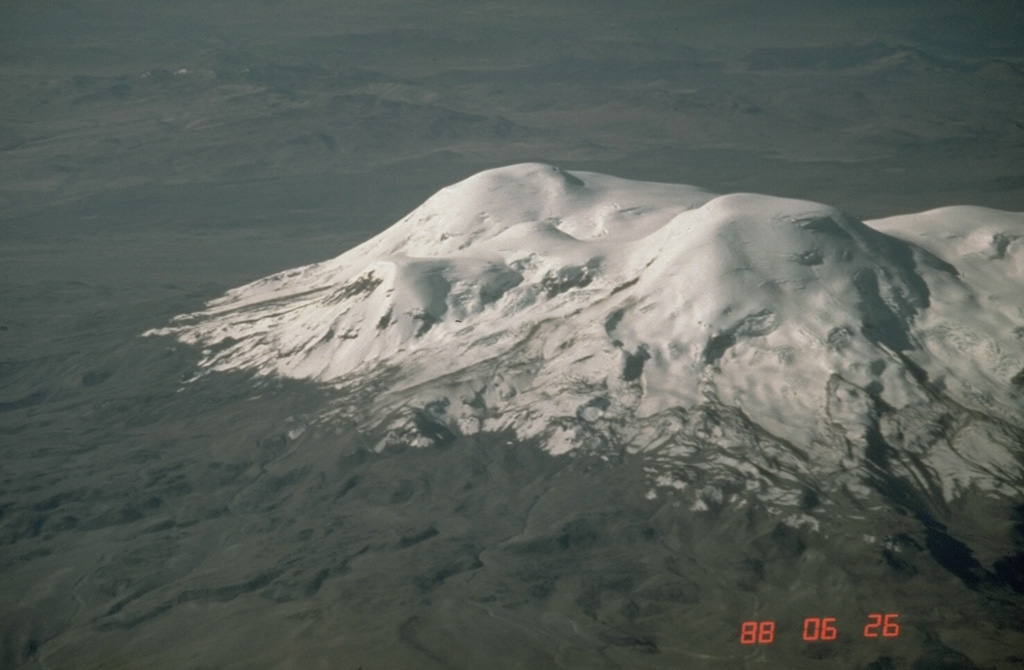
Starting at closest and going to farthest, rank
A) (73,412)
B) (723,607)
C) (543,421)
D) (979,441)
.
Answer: (723,607), (979,441), (543,421), (73,412)

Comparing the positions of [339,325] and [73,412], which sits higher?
[339,325]

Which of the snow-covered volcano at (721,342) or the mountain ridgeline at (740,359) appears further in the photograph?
the snow-covered volcano at (721,342)

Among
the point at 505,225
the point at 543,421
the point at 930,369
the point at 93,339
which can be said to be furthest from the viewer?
the point at 93,339

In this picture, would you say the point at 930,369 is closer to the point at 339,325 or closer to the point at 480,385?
the point at 480,385

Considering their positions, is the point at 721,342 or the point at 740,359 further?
the point at 721,342

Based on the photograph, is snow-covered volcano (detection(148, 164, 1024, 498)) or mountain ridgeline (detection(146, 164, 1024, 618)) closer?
mountain ridgeline (detection(146, 164, 1024, 618))

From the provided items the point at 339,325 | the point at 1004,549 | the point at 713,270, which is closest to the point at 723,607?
the point at 1004,549

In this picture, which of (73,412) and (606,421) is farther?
(73,412)

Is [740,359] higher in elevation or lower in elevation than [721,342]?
lower
